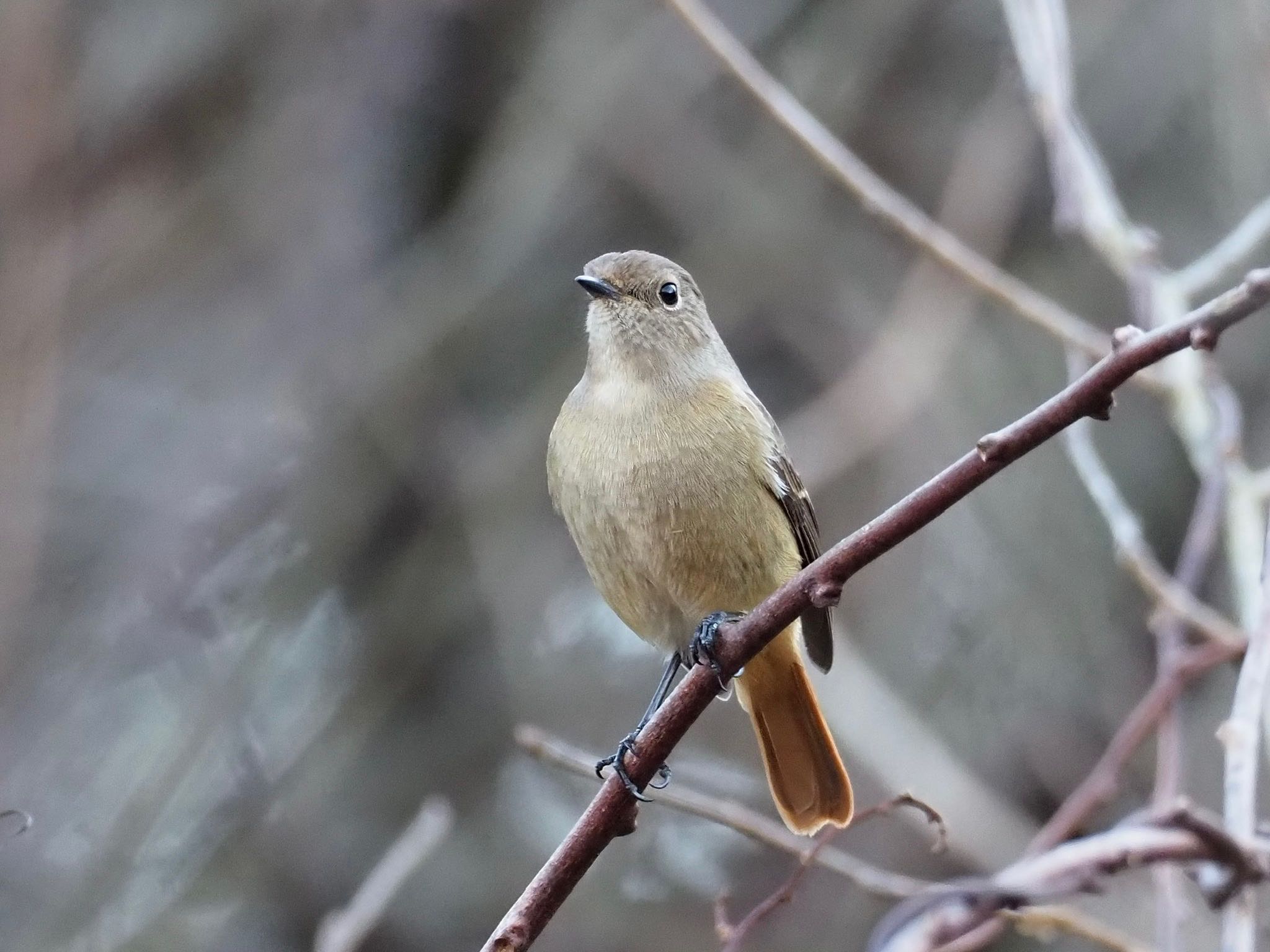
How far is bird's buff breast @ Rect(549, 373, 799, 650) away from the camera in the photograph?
10.4ft

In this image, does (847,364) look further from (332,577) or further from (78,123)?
(78,123)

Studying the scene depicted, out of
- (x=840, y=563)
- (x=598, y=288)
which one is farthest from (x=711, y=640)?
(x=598, y=288)

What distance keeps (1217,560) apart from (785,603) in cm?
386

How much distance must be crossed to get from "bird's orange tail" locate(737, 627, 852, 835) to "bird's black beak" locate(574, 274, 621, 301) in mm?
935

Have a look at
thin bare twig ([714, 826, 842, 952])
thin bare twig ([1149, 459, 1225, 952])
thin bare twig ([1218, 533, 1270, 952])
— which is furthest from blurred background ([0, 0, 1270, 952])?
thin bare twig ([1218, 533, 1270, 952])

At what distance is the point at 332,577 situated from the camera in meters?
5.43

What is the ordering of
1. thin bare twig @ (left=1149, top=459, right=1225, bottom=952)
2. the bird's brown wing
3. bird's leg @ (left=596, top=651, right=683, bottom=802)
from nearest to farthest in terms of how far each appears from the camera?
bird's leg @ (left=596, top=651, right=683, bottom=802), thin bare twig @ (left=1149, top=459, right=1225, bottom=952), the bird's brown wing

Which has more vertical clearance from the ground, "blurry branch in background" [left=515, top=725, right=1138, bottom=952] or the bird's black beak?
the bird's black beak

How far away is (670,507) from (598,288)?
77cm

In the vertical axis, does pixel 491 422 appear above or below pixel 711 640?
above

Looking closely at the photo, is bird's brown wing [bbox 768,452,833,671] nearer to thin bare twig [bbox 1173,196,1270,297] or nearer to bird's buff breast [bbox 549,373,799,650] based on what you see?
bird's buff breast [bbox 549,373,799,650]

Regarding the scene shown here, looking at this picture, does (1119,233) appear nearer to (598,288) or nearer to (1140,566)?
(1140,566)

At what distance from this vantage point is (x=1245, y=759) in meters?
2.22

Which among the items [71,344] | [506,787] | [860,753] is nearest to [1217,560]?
[860,753]
